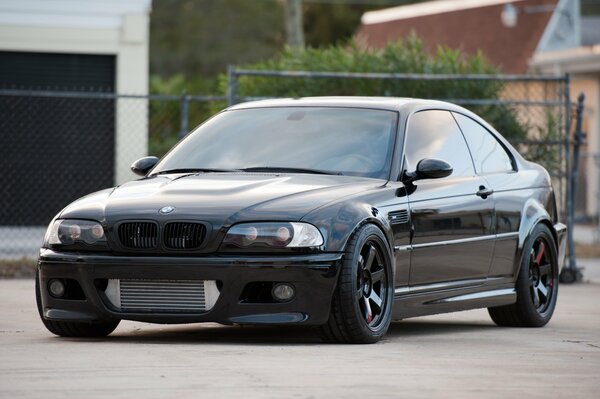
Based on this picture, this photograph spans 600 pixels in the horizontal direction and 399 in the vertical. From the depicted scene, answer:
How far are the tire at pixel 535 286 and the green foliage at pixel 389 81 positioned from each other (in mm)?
6668

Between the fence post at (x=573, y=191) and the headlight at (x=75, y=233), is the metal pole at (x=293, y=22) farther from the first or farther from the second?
the headlight at (x=75, y=233)

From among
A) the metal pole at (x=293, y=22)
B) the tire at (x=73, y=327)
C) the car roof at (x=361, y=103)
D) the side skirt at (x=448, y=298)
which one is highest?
the metal pole at (x=293, y=22)

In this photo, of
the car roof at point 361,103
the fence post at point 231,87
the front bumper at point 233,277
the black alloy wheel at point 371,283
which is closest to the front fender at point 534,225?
the car roof at point 361,103

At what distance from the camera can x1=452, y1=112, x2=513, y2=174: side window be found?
32.7 ft

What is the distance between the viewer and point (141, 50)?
20.5 meters

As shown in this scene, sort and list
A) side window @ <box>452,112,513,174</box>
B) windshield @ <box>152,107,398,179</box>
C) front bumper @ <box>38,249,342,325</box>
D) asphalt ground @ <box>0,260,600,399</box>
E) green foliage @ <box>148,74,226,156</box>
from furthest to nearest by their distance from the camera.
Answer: green foliage @ <box>148,74,226,156</box>, side window @ <box>452,112,513,174</box>, windshield @ <box>152,107,398,179</box>, front bumper @ <box>38,249,342,325</box>, asphalt ground @ <box>0,260,600,399</box>

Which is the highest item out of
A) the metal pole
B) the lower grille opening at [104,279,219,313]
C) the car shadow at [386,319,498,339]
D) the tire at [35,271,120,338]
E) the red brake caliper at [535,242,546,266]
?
the metal pole

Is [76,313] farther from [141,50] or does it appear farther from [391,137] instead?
[141,50]

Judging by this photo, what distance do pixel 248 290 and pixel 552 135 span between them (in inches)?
384

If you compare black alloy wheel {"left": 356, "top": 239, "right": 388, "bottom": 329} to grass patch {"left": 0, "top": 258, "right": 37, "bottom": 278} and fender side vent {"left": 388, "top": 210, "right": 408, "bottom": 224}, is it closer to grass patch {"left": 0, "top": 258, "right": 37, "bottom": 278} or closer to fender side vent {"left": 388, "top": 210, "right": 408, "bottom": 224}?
fender side vent {"left": 388, "top": 210, "right": 408, "bottom": 224}

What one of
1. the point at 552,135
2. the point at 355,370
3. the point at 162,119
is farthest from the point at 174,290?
the point at 162,119

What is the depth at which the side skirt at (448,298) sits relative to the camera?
8711 millimetres

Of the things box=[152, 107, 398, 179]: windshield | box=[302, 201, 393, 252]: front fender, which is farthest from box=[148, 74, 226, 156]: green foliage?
box=[302, 201, 393, 252]: front fender

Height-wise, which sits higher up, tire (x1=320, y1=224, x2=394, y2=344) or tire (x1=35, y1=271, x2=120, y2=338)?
tire (x1=320, y1=224, x2=394, y2=344)
